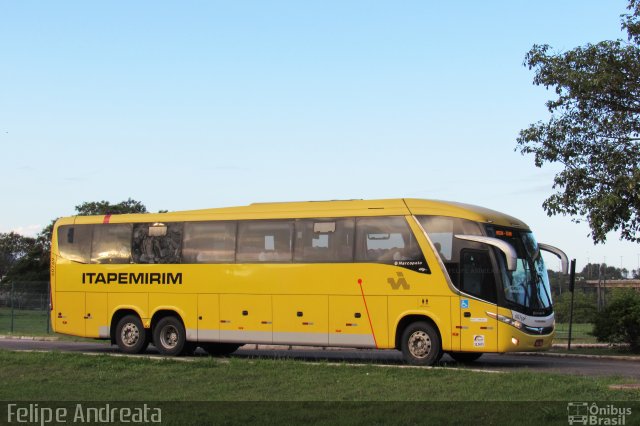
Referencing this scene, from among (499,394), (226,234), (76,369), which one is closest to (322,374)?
(499,394)

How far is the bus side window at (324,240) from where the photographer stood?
19509 mm

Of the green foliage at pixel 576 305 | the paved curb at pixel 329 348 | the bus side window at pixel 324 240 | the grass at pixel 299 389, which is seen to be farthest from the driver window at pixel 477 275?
the green foliage at pixel 576 305

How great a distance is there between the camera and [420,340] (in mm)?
18609

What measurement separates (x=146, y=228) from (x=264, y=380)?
8.42m

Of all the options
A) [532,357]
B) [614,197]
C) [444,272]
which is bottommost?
[532,357]

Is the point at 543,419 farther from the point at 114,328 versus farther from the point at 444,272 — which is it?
the point at 114,328

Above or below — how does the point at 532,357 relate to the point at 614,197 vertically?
below

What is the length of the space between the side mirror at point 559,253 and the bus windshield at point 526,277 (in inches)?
23.8

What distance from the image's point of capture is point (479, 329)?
17938 millimetres

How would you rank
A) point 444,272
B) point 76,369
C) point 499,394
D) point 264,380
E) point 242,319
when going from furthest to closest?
point 242,319, point 444,272, point 76,369, point 264,380, point 499,394

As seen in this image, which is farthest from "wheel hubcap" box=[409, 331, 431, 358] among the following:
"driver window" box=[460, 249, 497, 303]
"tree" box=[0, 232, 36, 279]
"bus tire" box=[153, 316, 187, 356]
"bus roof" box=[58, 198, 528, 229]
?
"tree" box=[0, 232, 36, 279]

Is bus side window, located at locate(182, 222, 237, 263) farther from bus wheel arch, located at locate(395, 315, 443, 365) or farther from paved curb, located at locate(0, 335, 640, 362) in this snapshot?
bus wheel arch, located at locate(395, 315, 443, 365)

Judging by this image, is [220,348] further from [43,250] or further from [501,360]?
[43,250]

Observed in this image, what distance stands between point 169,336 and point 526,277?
345 inches
